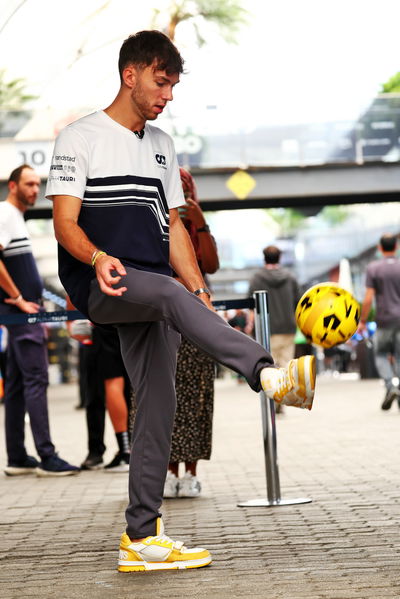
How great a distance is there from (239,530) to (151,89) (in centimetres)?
207

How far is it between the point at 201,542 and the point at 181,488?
6.21 ft

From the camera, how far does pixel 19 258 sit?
8.34m

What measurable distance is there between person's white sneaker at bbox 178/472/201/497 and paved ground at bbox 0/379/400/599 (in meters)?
0.07

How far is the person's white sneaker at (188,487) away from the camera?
665 cm

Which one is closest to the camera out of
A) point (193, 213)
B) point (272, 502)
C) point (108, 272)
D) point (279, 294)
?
point (108, 272)

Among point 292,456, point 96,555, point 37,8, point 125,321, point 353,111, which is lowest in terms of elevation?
point 292,456

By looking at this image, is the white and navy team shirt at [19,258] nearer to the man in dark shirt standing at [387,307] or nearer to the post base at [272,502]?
the post base at [272,502]

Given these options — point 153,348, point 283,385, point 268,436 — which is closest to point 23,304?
point 268,436

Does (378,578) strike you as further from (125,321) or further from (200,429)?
(200,429)

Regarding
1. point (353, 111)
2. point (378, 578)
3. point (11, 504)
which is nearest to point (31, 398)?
point (11, 504)

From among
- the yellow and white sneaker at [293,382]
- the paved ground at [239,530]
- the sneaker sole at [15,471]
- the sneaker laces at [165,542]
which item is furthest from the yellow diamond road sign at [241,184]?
the yellow and white sneaker at [293,382]

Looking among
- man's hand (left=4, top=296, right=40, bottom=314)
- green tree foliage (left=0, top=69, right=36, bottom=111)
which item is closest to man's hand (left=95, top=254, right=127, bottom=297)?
man's hand (left=4, top=296, right=40, bottom=314)

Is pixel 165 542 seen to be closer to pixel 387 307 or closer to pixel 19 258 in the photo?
pixel 19 258

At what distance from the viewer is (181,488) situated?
6676mm
